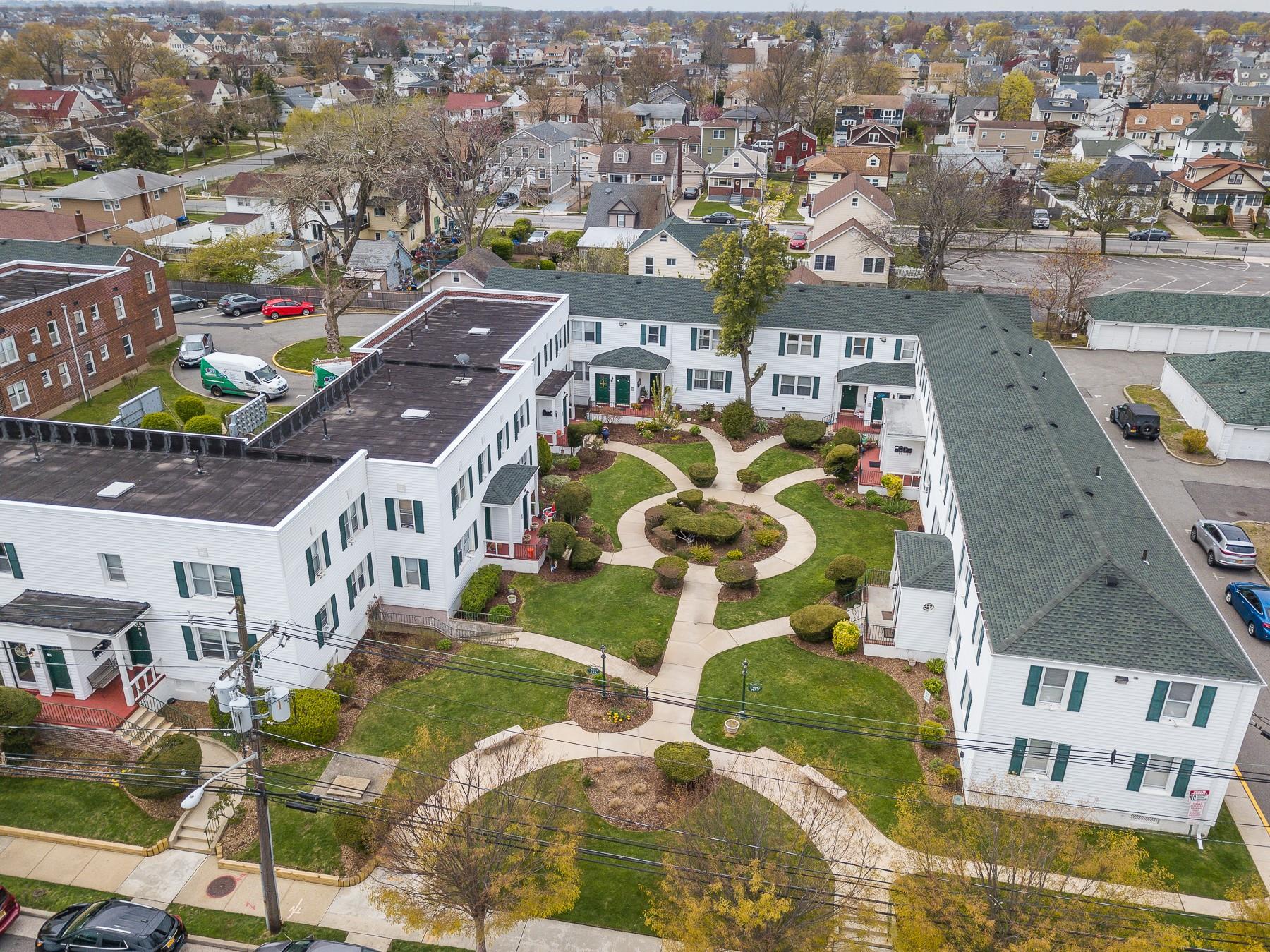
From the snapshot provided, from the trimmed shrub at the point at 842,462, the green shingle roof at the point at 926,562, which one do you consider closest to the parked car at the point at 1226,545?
the green shingle roof at the point at 926,562

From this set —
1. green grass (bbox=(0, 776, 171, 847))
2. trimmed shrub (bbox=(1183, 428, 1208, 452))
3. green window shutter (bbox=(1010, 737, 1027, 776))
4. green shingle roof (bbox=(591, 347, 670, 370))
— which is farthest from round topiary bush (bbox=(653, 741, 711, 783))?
trimmed shrub (bbox=(1183, 428, 1208, 452))

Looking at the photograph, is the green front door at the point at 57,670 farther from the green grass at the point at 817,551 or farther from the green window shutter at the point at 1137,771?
the green window shutter at the point at 1137,771

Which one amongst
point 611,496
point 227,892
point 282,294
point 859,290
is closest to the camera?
point 227,892

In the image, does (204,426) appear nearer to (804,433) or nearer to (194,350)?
(194,350)

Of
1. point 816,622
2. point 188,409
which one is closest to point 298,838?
point 816,622

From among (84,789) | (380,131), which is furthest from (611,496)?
(380,131)

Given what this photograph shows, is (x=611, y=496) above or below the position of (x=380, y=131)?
below

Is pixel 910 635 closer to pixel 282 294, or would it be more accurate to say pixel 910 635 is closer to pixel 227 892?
pixel 227 892

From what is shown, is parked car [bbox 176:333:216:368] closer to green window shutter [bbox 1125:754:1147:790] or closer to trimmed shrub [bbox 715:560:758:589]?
trimmed shrub [bbox 715:560:758:589]
